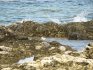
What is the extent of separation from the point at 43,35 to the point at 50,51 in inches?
195

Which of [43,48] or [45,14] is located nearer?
[43,48]

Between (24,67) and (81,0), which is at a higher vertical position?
(24,67)

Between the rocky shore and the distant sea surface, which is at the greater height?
the rocky shore

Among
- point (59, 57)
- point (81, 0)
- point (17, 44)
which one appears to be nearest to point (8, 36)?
point (17, 44)

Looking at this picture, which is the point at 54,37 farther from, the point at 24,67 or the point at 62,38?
the point at 24,67

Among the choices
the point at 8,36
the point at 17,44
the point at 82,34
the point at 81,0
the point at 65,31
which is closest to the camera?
the point at 17,44

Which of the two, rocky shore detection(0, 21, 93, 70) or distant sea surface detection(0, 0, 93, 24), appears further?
distant sea surface detection(0, 0, 93, 24)

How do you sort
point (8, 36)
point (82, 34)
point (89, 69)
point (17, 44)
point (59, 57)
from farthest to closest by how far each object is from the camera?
point (82, 34), point (8, 36), point (17, 44), point (59, 57), point (89, 69)

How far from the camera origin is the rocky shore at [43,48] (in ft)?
22.9

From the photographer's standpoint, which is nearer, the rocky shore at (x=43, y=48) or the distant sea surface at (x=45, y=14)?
the rocky shore at (x=43, y=48)

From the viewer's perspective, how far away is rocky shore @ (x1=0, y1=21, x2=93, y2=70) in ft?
22.9

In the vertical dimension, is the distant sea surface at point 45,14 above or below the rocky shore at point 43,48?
below

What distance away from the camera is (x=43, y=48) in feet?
41.5

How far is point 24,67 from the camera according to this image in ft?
23.1
